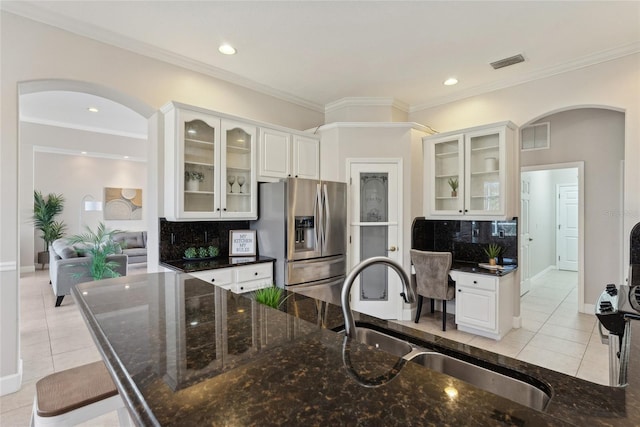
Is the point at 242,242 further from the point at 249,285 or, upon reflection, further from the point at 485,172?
the point at 485,172

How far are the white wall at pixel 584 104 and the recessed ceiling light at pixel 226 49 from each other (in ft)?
9.12

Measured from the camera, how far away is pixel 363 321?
1.39 metres

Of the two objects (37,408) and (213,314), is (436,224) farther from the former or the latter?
Answer: (37,408)

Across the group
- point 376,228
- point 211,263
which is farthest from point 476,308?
point 211,263

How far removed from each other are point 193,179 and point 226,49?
1.32 m

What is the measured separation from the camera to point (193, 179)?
3.19m

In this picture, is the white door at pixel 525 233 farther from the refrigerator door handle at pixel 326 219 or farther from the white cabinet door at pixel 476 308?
the refrigerator door handle at pixel 326 219

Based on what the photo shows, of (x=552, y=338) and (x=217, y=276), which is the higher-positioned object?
(x=217, y=276)

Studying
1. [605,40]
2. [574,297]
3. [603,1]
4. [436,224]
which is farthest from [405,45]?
[574,297]

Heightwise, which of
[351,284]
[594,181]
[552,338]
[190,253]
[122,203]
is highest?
[594,181]

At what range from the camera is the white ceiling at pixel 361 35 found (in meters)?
2.47

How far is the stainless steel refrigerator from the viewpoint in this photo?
3.33 metres

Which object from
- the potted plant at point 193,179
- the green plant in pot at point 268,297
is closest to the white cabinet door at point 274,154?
the potted plant at point 193,179

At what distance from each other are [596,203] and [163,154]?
214 inches
